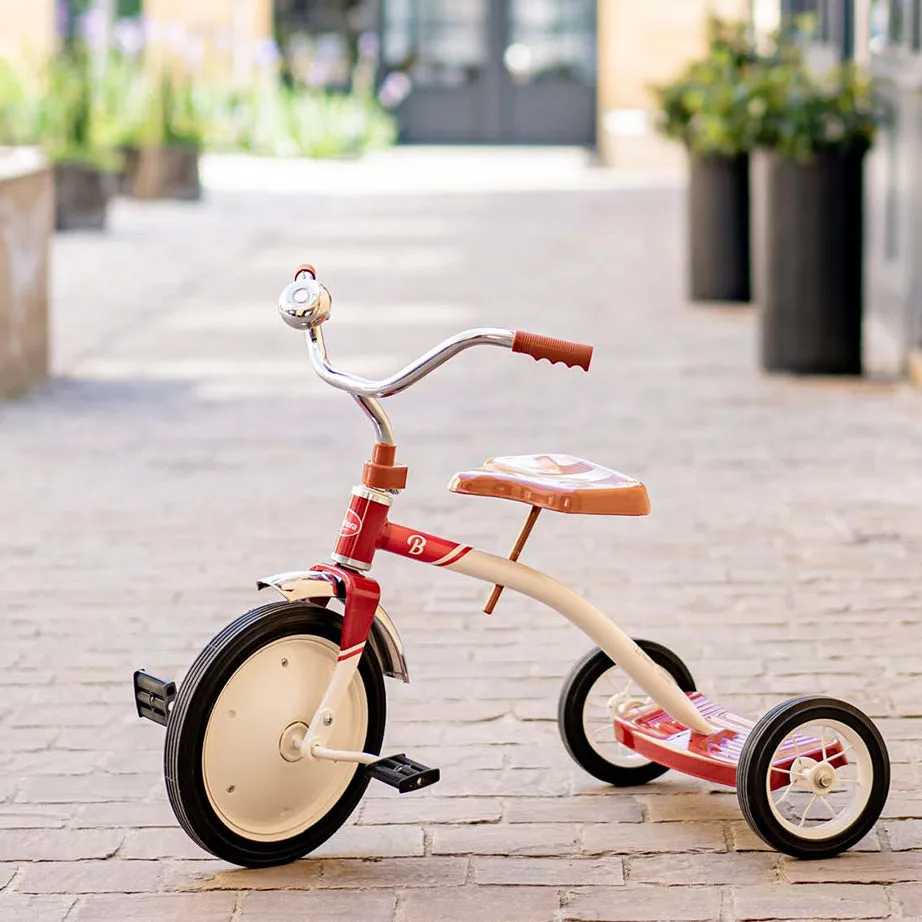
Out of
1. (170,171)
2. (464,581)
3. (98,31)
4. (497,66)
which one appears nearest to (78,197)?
(170,171)

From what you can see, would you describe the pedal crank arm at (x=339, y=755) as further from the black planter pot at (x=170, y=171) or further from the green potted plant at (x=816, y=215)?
the black planter pot at (x=170, y=171)

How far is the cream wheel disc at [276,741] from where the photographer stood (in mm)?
3369

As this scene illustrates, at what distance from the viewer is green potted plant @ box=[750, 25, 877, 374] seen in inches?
342

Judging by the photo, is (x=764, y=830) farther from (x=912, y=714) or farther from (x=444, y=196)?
(x=444, y=196)

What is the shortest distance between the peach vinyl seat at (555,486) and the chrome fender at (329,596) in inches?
10.8

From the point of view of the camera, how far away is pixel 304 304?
3307 millimetres

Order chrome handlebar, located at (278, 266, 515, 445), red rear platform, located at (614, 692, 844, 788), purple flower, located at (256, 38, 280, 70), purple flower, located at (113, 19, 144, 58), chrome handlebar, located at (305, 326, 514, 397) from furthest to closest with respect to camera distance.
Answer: purple flower, located at (256, 38, 280, 70) → purple flower, located at (113, 19, 144, 58) → red rear platform, located at (614, 692, 844, 788) → chrome handlebar, located at (278, 266, 515, 445) → chrome handlebar, located at (305, 326, 514, 397)

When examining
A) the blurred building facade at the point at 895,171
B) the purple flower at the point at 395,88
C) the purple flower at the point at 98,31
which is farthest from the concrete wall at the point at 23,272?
the purple flower at the point at 395,88

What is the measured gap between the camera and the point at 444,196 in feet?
66.9

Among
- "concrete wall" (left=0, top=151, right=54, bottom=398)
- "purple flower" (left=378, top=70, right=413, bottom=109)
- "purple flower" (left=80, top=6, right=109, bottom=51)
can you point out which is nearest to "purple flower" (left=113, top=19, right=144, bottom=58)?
"purple flower" (left=80, top=6, right=109, bottom=51)

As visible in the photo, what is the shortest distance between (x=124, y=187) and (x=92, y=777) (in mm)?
16654

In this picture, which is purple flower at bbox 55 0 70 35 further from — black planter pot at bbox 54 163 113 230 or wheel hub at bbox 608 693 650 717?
wheel hub at bbox 608 693 650 717

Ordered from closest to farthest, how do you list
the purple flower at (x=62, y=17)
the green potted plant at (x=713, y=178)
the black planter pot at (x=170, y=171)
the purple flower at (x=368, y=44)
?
the green potted plant at (x=713, y=178)
the black planter pot at (x=170, y=171)
the purple flower at (x=62, y=17)
the purple flower at (x=368, y=44)

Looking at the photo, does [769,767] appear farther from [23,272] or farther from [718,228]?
[718,228]
